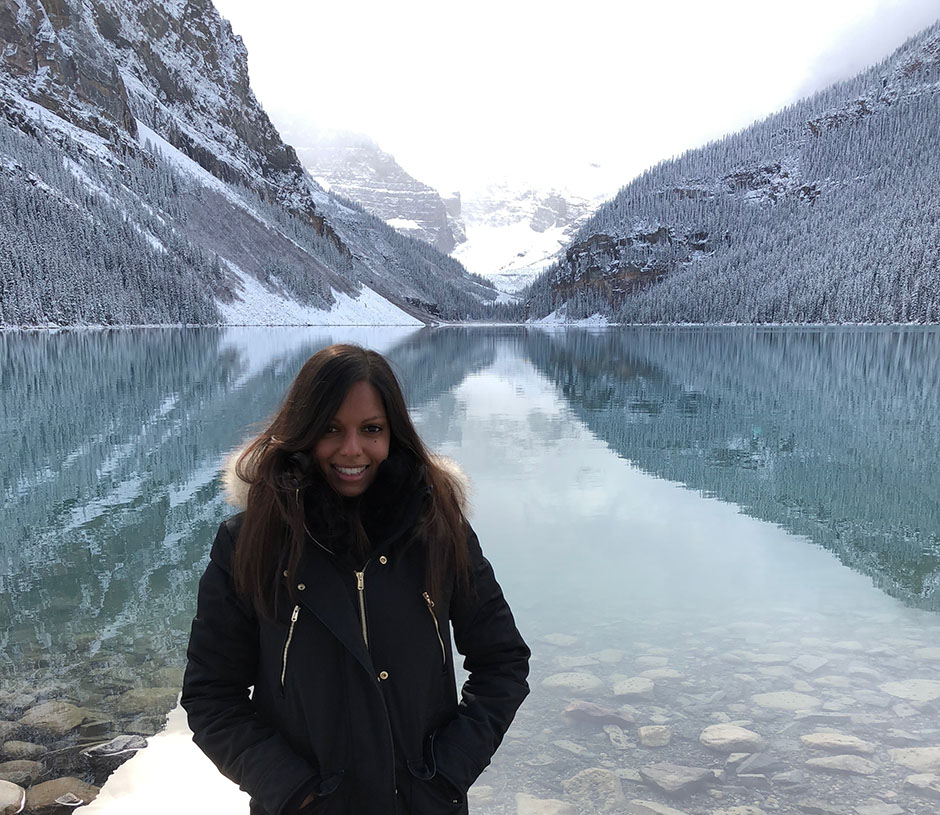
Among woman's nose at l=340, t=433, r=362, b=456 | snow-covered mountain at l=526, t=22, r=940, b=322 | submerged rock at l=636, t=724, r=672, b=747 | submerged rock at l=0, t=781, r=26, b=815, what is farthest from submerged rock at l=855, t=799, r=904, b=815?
snow-covered mountain at l=526, t=22, r=940, b=322

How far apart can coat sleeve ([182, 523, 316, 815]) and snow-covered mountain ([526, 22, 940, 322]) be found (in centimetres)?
11937

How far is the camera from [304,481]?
2113mm

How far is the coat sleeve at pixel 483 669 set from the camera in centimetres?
211

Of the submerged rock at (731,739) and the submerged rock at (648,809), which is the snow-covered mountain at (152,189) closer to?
the submerged rock at (731,739)

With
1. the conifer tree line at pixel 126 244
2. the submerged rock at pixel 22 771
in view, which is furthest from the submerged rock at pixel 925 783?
the conifer tree line at pixel 126 244

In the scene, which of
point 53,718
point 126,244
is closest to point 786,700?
point 53,718

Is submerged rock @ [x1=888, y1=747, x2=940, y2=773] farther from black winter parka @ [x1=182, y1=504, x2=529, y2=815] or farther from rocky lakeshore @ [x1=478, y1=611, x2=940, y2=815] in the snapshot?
black winter parka @ [x1=182, y1=504, x2=529, y2=815]

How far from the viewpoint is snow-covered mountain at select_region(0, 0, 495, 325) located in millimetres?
80188

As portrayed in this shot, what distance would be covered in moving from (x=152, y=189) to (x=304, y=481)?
395 ft

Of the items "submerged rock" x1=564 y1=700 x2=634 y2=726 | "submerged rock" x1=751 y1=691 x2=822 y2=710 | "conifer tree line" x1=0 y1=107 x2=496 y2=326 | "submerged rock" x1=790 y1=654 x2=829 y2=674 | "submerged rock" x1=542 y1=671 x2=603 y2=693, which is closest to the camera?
"submerged rock" x1=564 y1=700 x2=634 y2=726

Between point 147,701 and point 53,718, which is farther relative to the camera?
point 147,701

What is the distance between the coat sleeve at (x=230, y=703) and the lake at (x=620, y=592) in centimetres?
224

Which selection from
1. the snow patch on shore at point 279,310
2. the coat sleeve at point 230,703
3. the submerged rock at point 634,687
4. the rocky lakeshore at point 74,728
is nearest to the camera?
the coat sleeve at point 230,703

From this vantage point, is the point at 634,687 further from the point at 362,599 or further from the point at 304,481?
the point at 304,481
